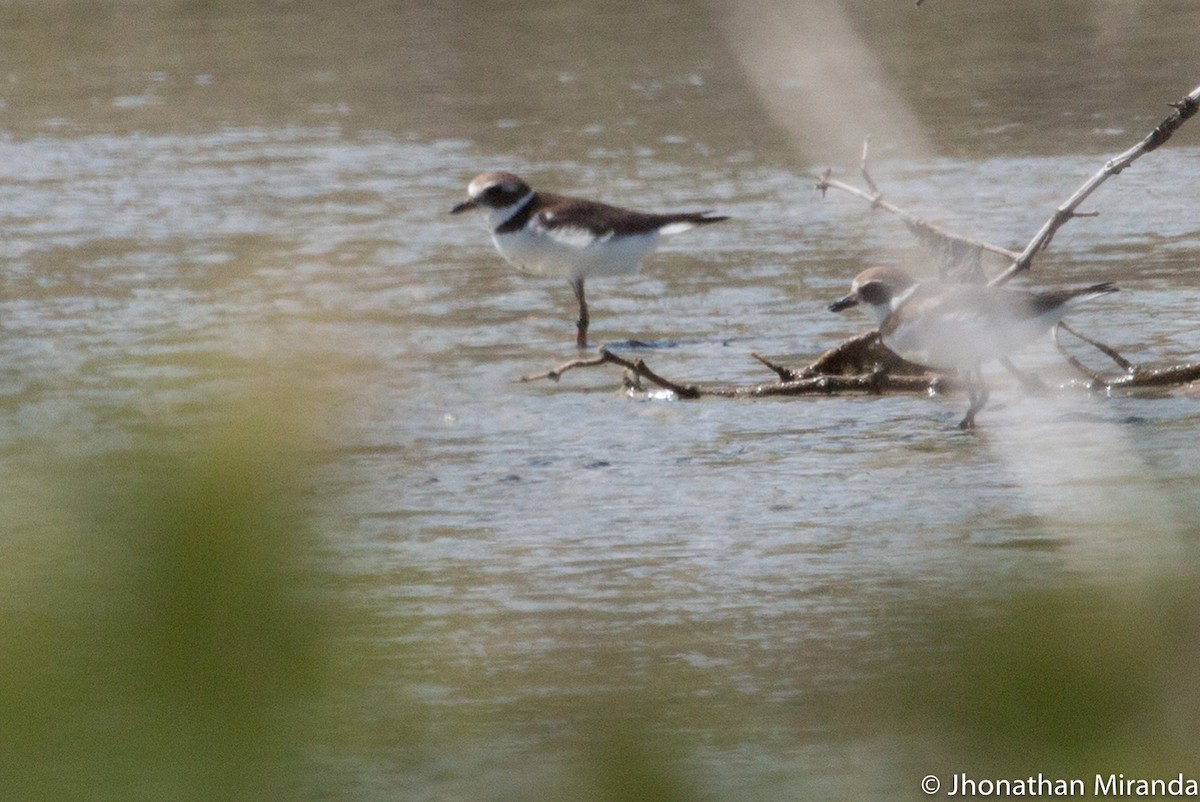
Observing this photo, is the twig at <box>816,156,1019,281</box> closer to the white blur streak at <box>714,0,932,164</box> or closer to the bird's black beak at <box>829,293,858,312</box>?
the bird's black beak at <box>829,293,858,312</box>

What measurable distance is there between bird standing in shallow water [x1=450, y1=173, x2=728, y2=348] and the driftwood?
60.3 inches

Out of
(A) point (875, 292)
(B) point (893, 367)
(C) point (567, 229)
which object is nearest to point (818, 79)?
(C) point (567, 229)

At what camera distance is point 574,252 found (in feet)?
31.8

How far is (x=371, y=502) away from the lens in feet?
5.12

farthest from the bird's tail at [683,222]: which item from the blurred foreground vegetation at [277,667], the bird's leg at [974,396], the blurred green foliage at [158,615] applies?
the blurred green foliage at [158,615]

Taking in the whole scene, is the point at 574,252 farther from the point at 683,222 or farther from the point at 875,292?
the point at 875,292

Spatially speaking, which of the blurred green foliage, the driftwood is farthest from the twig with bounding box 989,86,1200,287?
the blurred green foliage

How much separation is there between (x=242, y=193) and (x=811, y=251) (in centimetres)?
460

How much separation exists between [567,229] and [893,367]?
229 centimetres

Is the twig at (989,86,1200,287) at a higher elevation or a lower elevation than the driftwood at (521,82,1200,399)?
higher

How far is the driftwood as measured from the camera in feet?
24.4

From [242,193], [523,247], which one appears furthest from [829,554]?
[242,193]

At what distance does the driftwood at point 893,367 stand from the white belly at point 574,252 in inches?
59.5

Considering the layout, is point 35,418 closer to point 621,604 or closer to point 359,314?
point 359,314
